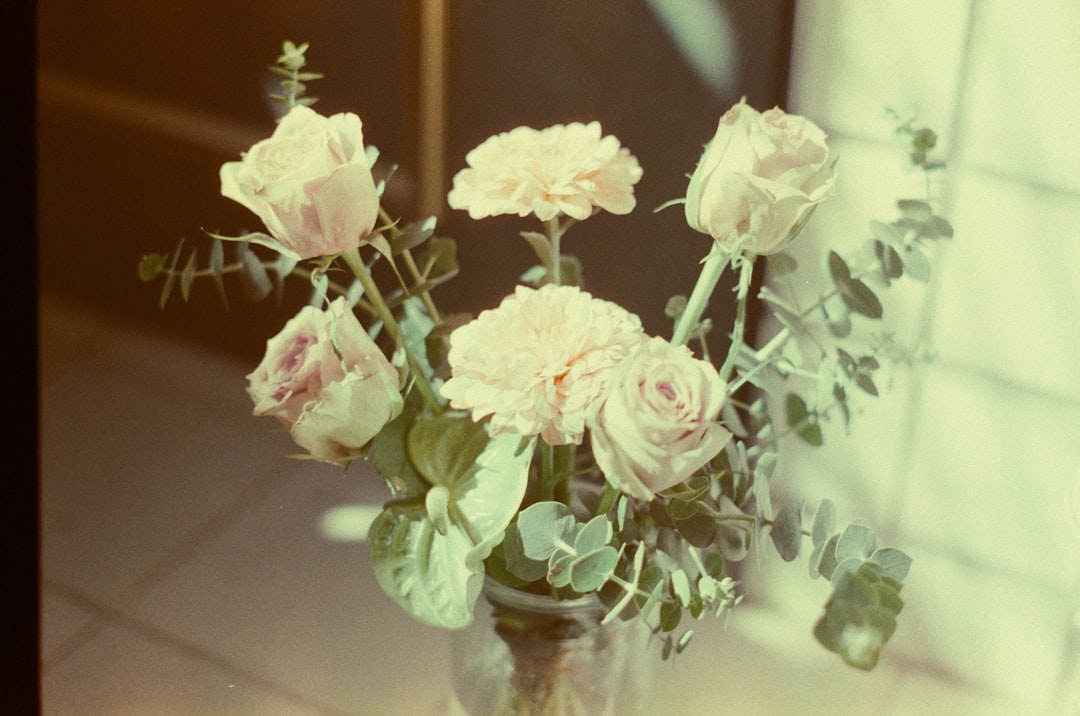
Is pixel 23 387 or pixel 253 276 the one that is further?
pixel 253 276

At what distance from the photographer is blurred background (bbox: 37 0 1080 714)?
0.75 metres

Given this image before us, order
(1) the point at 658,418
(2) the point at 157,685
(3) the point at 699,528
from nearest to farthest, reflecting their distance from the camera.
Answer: (1) the point at 658,418
(3) the point at 699,528
(2) the point at 157,685

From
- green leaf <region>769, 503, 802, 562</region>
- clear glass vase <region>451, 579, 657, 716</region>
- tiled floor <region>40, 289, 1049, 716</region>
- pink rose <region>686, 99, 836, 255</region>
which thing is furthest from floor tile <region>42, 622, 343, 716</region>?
pink rose <region>686, 99, 836, 255</region>

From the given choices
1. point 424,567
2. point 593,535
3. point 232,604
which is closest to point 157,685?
point 232,604

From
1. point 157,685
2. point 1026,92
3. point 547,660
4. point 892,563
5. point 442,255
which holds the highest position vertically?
point 1026,92

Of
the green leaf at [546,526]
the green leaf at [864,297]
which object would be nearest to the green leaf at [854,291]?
the green leaf at [864,297]

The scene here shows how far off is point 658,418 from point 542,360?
0.21ft

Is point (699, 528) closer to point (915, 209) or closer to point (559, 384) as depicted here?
point (559, 384)

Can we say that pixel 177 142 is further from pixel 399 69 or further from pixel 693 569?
pixel 693 569

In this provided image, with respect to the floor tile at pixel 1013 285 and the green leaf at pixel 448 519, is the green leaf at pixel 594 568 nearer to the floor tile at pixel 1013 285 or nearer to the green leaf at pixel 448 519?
the green leaf at pixel 448 519

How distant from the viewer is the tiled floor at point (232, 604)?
2.81 ft

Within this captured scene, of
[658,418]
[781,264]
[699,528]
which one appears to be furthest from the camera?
[781,264]

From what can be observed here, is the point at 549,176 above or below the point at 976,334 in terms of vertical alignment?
above

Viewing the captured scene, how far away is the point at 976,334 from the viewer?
2.58 feet
